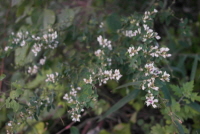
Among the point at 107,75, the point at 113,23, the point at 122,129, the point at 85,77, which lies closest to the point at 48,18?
the point at 113,23

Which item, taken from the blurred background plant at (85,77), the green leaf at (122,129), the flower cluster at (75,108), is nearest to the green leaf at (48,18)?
the blurred background plant at (85,77)

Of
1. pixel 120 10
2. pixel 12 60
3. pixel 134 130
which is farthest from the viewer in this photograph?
pixel 12 60

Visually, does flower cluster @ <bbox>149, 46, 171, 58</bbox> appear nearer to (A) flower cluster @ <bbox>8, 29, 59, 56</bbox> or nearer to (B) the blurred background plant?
(B) the blurred background plant

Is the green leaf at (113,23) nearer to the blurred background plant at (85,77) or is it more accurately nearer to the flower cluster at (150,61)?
the blurred background plant at (85,77)

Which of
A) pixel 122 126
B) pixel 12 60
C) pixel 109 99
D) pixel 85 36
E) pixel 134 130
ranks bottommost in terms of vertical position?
pixel 134 130

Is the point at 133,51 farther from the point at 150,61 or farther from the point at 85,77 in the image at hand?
the point at 85,77

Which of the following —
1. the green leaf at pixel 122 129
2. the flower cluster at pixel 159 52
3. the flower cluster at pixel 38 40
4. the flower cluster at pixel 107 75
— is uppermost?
the flower cluster at pixel 38 40

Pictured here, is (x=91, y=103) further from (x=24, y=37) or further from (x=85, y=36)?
(x=24, y=37)

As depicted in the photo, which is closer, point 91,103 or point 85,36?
point 91,103

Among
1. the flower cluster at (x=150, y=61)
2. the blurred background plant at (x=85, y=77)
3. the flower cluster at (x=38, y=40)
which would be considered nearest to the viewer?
the flower cluster at (x=150, y=61)

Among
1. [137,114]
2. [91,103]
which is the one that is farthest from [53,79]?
[137,114]
